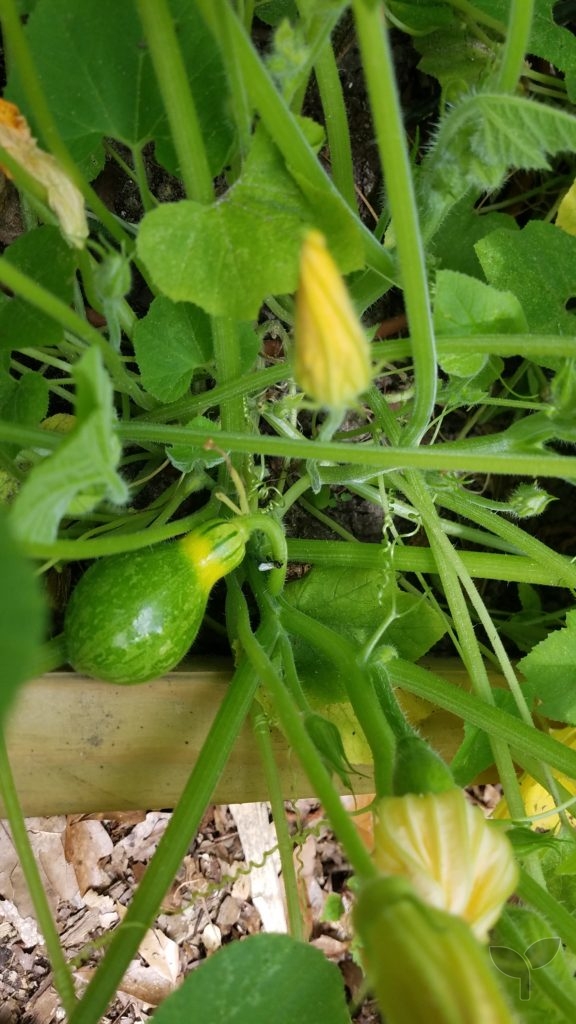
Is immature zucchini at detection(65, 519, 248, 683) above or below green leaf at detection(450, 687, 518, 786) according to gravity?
above

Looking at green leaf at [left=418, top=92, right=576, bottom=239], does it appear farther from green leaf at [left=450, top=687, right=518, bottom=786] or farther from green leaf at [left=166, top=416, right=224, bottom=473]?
green leaf at [left=450, top=687, right=518, bottom=786]

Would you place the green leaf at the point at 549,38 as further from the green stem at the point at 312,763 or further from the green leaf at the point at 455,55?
the green stem at the point at 312,763

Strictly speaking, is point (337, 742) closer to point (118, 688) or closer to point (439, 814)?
point (439, 814)

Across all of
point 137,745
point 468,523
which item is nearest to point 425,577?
point 468,523

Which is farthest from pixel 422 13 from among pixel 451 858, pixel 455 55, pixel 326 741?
pixel 451 858

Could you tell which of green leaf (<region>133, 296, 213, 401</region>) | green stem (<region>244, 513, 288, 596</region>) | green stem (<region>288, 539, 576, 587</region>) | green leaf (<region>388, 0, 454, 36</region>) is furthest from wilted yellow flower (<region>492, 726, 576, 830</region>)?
green leaf (<region>388, 0, 454, 36</region>)

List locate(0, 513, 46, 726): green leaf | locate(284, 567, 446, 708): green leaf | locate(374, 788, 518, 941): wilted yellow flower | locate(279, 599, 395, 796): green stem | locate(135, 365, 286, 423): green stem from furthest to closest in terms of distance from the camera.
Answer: locate(284, 567, 446, 708): green leaf
locate(135, 365, 286, 423): green stem
locate(279, 599, 395, 796): green stem
locate(374, 788, 518, 941): wilted yellow flower
locate(0, 513, 46, 726): green leaf

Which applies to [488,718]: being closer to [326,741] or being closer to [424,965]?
[326,741]

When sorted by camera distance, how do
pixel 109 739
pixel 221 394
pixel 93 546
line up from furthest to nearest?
pixel 109 739 < pixel 221 394 < pixel 93 546
